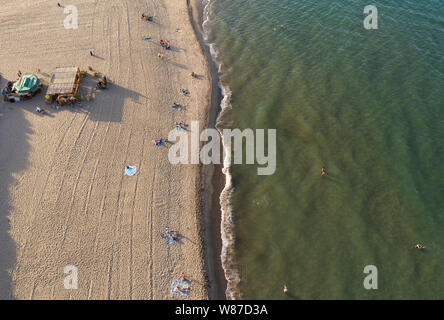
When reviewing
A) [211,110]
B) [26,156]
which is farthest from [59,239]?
[211,110]

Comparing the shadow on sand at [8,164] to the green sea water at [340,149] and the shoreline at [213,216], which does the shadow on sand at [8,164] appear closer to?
the shoreline at [213,216]

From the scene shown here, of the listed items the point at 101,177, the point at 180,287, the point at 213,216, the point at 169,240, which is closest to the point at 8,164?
the point at 101,177

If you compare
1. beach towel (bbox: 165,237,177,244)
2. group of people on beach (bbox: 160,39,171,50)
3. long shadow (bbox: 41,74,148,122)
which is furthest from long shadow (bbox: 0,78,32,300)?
group of people on beach (bbox: 160,39,171,50)

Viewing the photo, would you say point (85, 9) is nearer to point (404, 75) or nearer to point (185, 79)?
point (185, 79)

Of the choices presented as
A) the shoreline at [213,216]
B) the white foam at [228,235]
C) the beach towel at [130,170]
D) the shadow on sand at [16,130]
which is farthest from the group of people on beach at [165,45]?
the beach towel at [130,170]

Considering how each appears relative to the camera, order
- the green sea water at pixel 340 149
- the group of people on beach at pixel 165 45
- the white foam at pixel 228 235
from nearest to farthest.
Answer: the white foam at pixel 228 235 → the green sea water at pixel 340 149 → the group of people on beach at pixel 165 45

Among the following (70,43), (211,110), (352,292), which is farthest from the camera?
(70,43)
